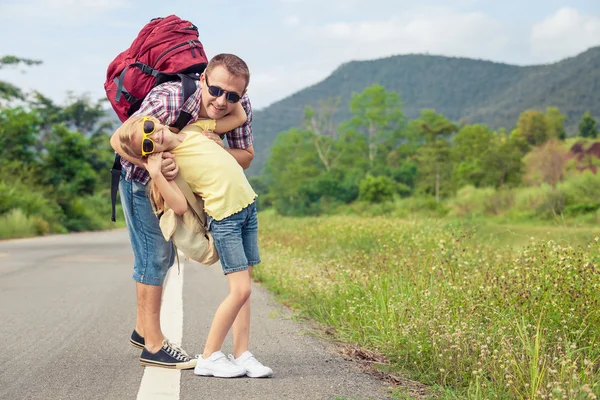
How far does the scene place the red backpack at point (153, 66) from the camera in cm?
451

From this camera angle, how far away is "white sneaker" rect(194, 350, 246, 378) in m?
4.43

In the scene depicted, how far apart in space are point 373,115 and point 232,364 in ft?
279

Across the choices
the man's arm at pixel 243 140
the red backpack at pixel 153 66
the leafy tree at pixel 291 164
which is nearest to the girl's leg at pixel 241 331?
the man's arm at pixel 243 140

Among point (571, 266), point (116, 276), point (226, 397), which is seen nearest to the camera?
point (226, 397)

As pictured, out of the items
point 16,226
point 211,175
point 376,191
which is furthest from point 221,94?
point 376,191

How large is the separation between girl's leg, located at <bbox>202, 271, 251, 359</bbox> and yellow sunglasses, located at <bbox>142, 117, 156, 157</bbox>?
895mm

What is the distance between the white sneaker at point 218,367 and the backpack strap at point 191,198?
0.81 metres

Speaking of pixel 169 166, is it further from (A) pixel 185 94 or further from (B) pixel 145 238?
(B) pixel 145 238

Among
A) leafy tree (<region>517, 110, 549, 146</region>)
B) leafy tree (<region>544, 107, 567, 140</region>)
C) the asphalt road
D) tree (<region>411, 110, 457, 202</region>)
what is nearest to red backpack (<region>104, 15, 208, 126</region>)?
the asphalt road

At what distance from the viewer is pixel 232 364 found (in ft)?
14.7

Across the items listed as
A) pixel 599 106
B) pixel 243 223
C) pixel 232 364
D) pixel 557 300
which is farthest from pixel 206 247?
pixel 599 106

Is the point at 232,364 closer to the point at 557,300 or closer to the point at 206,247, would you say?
the point at 206,247

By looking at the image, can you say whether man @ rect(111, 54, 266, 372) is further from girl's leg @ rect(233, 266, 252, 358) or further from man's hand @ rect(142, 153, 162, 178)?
man's hand @ rect(142, 153, 162, 178)

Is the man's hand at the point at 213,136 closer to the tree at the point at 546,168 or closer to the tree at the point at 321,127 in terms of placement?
the tree at the point at 546,168
